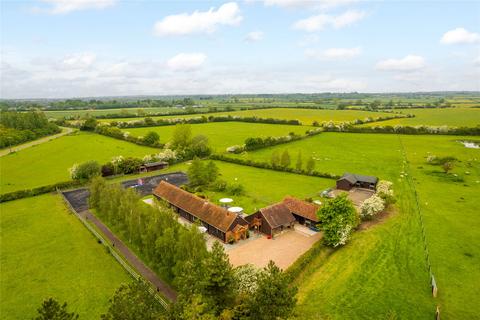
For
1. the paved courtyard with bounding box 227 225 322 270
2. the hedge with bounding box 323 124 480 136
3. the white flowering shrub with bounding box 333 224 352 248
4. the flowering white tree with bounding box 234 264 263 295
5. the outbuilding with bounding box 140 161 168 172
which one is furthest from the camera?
the hedge with bounding box 323 124 480 136

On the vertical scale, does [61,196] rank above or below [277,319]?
below

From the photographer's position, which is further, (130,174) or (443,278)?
(130,174)

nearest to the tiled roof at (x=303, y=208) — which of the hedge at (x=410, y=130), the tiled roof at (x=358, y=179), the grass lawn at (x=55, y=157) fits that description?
the tiled roof at (x=358, y=179)

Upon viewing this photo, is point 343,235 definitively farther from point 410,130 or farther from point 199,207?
point 410,130

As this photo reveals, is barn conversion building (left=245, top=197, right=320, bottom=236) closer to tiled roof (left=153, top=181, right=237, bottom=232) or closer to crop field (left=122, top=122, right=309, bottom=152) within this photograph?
tiled roof (left=153, top=181, right=237, bottom=232)

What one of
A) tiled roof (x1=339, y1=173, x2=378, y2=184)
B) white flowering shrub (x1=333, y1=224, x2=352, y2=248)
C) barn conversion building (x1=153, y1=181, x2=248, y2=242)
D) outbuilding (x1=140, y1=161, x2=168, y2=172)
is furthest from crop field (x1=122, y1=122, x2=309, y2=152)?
white flowering shrub (x1=333, y1=224, x2=352, y2=248)

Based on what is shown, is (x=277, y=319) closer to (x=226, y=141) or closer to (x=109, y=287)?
(x=109, y=287)

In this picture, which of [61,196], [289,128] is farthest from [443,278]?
[289,128]
